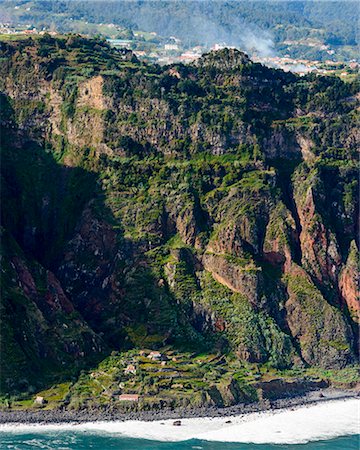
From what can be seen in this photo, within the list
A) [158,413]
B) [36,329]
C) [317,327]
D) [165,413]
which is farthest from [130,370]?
[317,327]

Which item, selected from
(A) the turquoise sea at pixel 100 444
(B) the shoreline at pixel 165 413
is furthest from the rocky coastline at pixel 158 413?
(A) the turquoise sea at pixel 100 444

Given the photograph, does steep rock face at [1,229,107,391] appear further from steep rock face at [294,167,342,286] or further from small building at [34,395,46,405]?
steep rock face at [294,167,342,286]

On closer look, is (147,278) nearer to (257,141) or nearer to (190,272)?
(190,272)

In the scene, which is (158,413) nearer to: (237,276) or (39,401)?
(39,401)

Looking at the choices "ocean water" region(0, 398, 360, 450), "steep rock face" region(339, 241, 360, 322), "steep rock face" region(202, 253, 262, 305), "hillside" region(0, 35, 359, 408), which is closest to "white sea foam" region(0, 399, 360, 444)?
"ocean water" region(0, 398, 360, 450)

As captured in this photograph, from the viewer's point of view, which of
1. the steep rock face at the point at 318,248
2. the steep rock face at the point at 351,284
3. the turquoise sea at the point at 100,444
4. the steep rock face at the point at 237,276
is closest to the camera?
the turquoise sea at the point at 100,444

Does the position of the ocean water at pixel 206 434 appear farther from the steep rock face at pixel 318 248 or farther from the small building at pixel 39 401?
the steep rock face at pixel 318 248

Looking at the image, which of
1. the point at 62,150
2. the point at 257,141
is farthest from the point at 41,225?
the point at 257,141

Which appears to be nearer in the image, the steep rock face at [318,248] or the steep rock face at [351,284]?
the steep rock face at [351,284]
